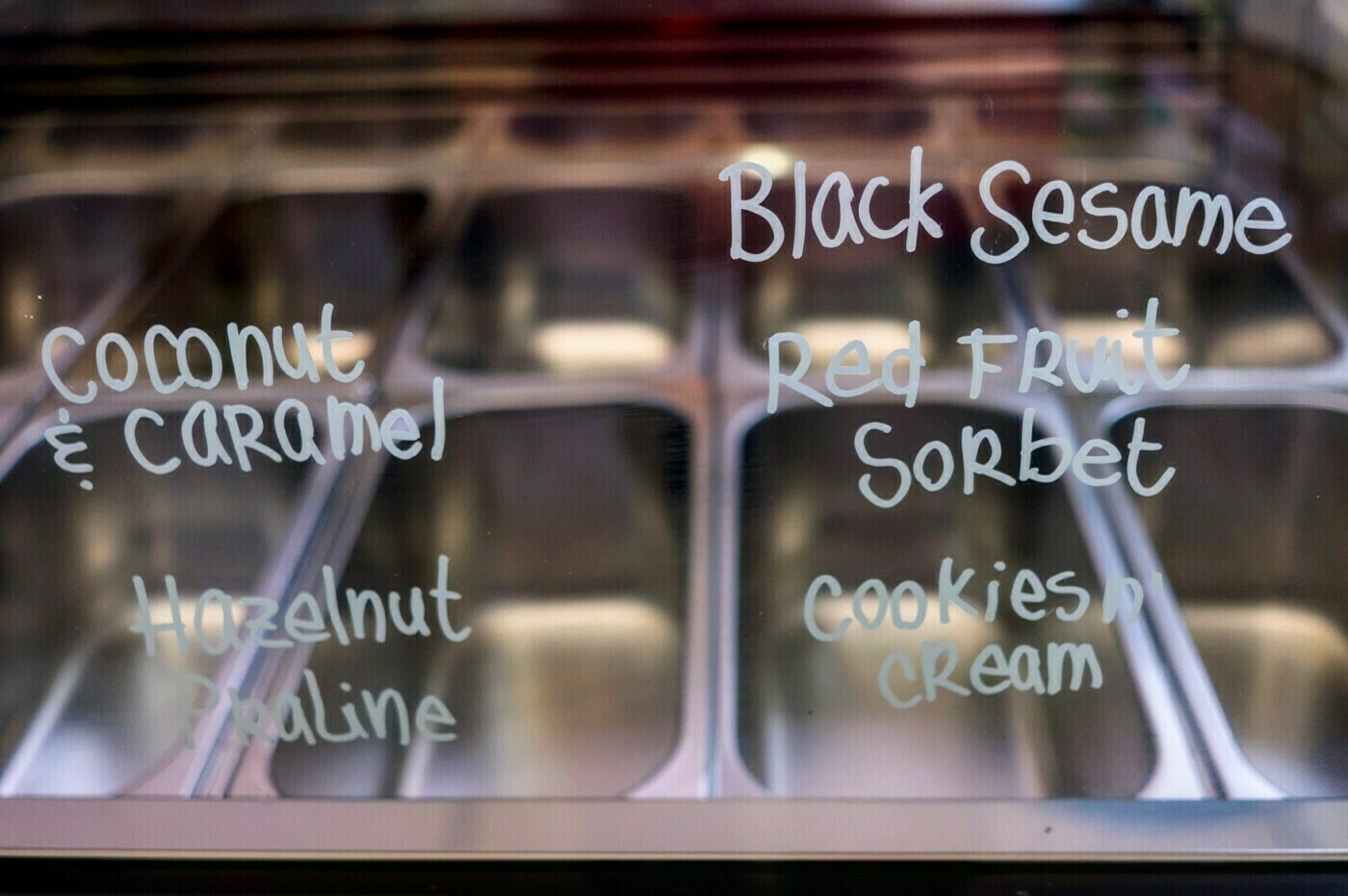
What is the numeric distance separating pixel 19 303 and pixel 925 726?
0.68 metres

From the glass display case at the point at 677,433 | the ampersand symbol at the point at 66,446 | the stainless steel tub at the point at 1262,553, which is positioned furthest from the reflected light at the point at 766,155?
the ampersand symbol at the point at 66,446

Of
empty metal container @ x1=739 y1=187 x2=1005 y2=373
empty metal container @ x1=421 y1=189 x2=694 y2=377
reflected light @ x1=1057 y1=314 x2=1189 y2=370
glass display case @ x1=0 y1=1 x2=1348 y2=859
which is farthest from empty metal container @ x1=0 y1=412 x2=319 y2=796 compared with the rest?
reflected light @ x1=1057 y1=314 x2=1189 y2=370

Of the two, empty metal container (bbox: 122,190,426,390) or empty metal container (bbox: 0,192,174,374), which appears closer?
empty metal container (bbox: 122,190,426,390)

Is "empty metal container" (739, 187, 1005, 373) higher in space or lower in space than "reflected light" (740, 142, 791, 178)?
lower

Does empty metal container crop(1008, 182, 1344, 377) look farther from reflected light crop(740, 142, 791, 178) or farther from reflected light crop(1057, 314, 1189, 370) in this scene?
reflected light crop(740, 142, 791, 178)

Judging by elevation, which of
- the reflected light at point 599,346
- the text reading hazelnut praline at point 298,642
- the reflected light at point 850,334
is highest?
the reflected light at point 599,346

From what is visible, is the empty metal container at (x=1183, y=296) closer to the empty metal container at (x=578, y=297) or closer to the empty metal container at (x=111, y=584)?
the empty metal container at (x=578, y=297)

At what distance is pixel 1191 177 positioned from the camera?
0.71m

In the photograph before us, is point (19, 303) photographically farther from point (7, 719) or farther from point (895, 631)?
point (895, 631)

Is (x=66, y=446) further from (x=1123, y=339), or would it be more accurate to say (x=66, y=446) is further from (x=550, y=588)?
(x=1123, y=339)

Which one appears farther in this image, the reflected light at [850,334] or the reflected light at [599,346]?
the reflected light at [599,346]

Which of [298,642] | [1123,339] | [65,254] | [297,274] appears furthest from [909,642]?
[65,254]

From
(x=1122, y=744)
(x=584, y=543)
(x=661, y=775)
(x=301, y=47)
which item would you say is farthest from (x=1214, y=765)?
(x=301, y=47)

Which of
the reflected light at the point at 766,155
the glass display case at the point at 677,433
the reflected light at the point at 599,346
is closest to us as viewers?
the glass display case at the point at 677,433
